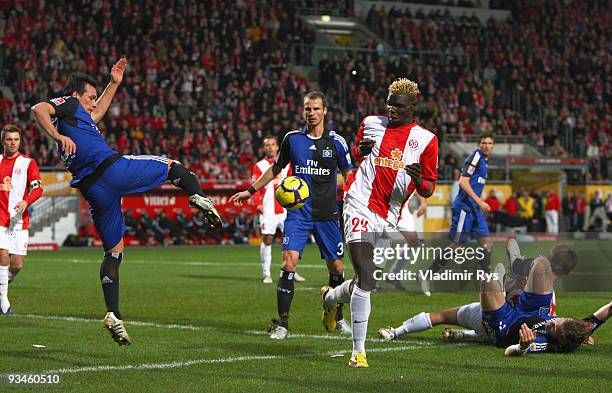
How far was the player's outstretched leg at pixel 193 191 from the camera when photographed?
29.6ft

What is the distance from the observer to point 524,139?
44719 millimetres

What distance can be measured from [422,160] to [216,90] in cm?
3118

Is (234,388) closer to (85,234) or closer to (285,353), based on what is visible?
(285,353)

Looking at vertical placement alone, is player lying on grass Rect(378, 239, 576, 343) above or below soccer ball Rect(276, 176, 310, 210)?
below

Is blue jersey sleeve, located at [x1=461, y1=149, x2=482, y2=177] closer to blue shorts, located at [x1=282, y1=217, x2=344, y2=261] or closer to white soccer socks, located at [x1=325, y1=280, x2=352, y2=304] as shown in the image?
blue shorts, located at [x1=282, y1=217, x2=344, y2=261]

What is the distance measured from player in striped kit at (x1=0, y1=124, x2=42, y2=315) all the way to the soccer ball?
15.3 feet

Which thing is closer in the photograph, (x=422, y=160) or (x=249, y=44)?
(x=422, y=160)

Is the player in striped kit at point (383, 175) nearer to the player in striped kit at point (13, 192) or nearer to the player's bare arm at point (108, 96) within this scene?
the player's bare arm at point (108, 96)

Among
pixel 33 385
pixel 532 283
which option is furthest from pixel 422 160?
pixel 33 385

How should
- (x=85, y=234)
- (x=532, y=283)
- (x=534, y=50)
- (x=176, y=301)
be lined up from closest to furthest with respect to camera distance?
(x=532, y=283) → (x=176, y=301) → (x=85, y=234) → (x=534, y=50)

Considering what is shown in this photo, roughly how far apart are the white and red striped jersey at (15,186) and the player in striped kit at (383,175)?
634 centimetres

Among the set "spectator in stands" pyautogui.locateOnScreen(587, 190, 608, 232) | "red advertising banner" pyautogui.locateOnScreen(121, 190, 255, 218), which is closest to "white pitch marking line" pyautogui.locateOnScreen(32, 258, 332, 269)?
"red advertising banner" pyautogui.locateOnScreen(121, 190, 255, 218)

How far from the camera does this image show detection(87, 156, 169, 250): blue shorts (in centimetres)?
937

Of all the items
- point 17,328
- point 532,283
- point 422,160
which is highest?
point 422,160
